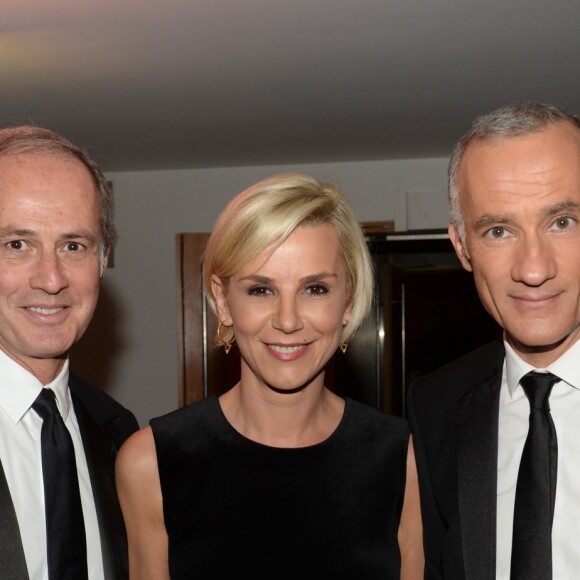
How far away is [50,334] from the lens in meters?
2.13

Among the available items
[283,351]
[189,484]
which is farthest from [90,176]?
[189,484]

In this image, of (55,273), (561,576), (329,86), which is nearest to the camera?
(561,576)

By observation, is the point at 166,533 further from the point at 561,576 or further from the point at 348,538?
the point at 561,576

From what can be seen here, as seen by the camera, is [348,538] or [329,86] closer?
[348,538]

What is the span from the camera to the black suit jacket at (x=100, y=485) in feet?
6.14

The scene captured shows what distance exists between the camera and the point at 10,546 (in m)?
1.87

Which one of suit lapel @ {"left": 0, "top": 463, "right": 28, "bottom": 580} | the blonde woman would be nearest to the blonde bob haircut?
the blonde woman

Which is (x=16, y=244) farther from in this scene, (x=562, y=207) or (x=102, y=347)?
(x=102, y=347)

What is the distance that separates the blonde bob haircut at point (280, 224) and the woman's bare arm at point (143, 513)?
0.48m

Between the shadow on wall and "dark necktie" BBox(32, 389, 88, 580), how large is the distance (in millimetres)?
5937

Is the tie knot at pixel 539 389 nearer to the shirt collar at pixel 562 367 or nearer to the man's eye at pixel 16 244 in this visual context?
the shirt collar at pixel 562 367

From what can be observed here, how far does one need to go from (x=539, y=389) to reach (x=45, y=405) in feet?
3.70

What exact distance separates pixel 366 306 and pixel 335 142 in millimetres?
4579

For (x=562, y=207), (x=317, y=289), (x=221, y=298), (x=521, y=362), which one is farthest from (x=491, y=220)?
(x=221, y=298)
